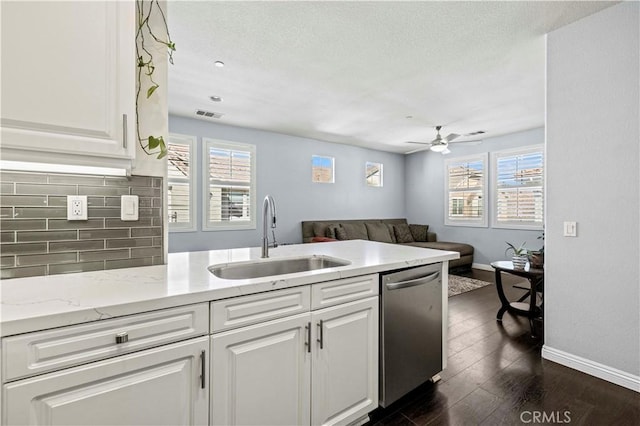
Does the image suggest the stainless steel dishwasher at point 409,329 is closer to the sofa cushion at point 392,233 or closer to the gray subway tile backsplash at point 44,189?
the gray subway tile backsplash at point 44,189

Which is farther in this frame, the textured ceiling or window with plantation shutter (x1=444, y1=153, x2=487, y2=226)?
window with plantation shutter (x1=444, y1=153, x2=487, y2=226)

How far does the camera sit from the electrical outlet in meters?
1.44

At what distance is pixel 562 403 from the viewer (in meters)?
1.91

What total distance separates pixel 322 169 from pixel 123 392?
5.53 metres

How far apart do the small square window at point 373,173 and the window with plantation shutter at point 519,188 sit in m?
2.35

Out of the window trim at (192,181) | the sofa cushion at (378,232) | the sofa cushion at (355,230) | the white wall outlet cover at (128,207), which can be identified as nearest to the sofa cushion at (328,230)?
the sofa cushion at (355,230)

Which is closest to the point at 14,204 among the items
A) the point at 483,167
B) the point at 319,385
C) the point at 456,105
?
the point at 319,385

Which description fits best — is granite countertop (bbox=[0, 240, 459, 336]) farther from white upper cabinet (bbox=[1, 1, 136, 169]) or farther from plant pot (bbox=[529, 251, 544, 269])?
plant pot (bbox=[529, 251, 544, 269])

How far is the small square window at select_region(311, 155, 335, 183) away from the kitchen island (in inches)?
179

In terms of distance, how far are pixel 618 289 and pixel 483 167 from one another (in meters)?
4.40

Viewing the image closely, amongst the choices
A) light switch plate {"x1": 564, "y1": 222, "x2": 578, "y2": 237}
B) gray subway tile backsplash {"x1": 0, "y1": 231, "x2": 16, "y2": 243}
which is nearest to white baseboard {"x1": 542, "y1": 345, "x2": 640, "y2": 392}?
light switch plate {"x1": 564, "y1": 222, "x2": 578, "y2": 237}

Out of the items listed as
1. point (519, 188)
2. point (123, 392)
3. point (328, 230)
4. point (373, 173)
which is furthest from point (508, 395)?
point (373, 173)

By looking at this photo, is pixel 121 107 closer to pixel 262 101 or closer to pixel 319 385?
pixel 319 385

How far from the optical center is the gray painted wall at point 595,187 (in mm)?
2062
